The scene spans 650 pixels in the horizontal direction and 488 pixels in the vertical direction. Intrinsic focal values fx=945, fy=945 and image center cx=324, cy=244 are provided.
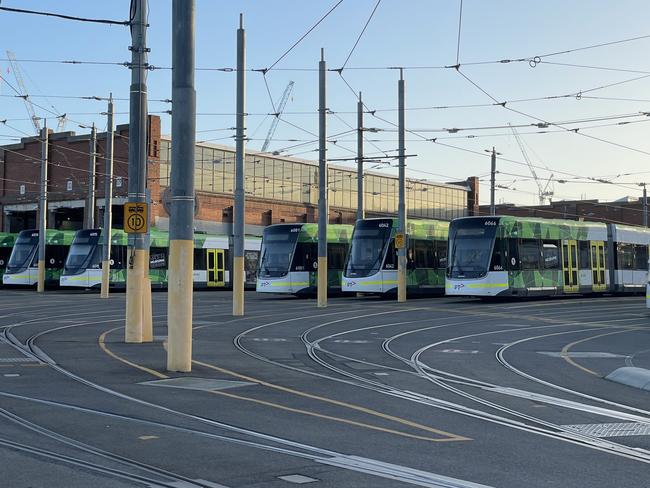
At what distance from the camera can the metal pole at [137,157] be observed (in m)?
20.6

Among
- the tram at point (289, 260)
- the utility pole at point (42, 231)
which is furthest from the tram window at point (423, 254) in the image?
the utility pole at point (42, 231)

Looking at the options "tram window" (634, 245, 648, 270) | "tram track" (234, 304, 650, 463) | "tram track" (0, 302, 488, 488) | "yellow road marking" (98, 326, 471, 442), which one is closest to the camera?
"tram track" (0, 302, 488, 488)

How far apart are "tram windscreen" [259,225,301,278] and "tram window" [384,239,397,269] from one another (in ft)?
14.8

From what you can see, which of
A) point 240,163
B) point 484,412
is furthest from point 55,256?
point 484,412

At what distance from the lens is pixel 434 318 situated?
97.0 feet

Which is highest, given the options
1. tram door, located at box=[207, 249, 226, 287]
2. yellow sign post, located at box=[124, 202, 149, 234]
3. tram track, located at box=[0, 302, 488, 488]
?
yellow sign post, located at box=[124, 202, 149, 234]

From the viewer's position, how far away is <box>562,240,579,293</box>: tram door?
41469 millimetres

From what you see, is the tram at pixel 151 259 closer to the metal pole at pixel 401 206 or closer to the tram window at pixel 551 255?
the metal pole at pixel 401 206

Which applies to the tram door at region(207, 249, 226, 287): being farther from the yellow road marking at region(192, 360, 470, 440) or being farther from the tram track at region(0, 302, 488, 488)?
the tram track at region(0, 302, 488, 488)

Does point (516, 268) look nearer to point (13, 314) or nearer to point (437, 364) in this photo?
point (13, 314)

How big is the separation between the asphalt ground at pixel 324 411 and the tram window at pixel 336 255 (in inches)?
881

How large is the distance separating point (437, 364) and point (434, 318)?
12657 millimetres

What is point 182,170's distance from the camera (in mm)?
15664

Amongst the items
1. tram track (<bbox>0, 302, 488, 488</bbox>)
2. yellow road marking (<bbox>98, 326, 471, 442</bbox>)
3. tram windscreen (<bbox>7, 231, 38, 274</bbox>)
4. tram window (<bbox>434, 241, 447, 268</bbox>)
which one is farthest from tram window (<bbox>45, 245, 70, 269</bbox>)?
tram track (<bbox>0, 302, 488, 488</bbox>)
